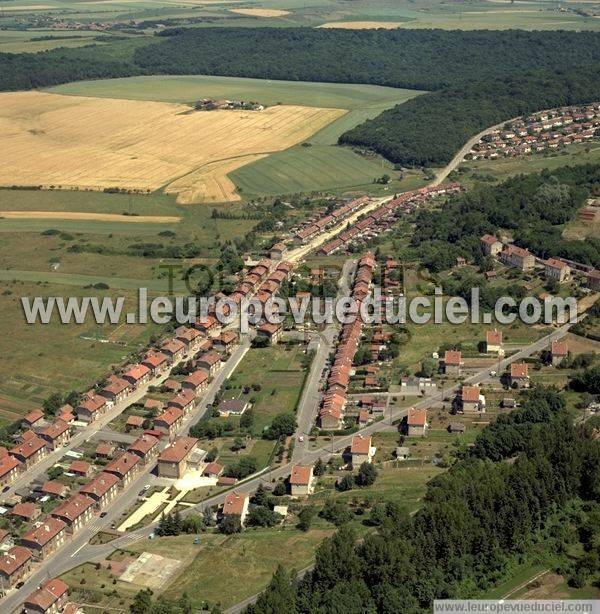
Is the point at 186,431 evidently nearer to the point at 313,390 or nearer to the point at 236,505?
the point at 313,390

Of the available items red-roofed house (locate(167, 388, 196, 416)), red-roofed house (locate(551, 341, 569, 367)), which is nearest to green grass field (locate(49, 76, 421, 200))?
red-roofed house (locate(167, 388, 196, 416))

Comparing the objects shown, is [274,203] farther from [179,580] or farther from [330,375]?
[179,580]

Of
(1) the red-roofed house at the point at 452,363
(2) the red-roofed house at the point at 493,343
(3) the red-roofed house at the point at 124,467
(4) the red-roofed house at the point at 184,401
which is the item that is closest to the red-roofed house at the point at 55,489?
→ (3) the red-roofed house at the point at 124,467

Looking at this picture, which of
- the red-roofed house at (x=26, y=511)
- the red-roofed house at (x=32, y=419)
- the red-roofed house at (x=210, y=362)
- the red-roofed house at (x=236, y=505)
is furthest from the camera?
the red-roofed house at (x=210, y=362)

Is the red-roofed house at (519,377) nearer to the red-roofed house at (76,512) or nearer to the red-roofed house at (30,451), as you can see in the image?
the red-roofed house at (76,512)

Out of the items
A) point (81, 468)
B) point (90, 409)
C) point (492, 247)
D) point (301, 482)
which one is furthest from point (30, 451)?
point (492, 247)

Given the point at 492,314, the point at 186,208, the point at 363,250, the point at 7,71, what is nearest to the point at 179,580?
the point at 492,314
